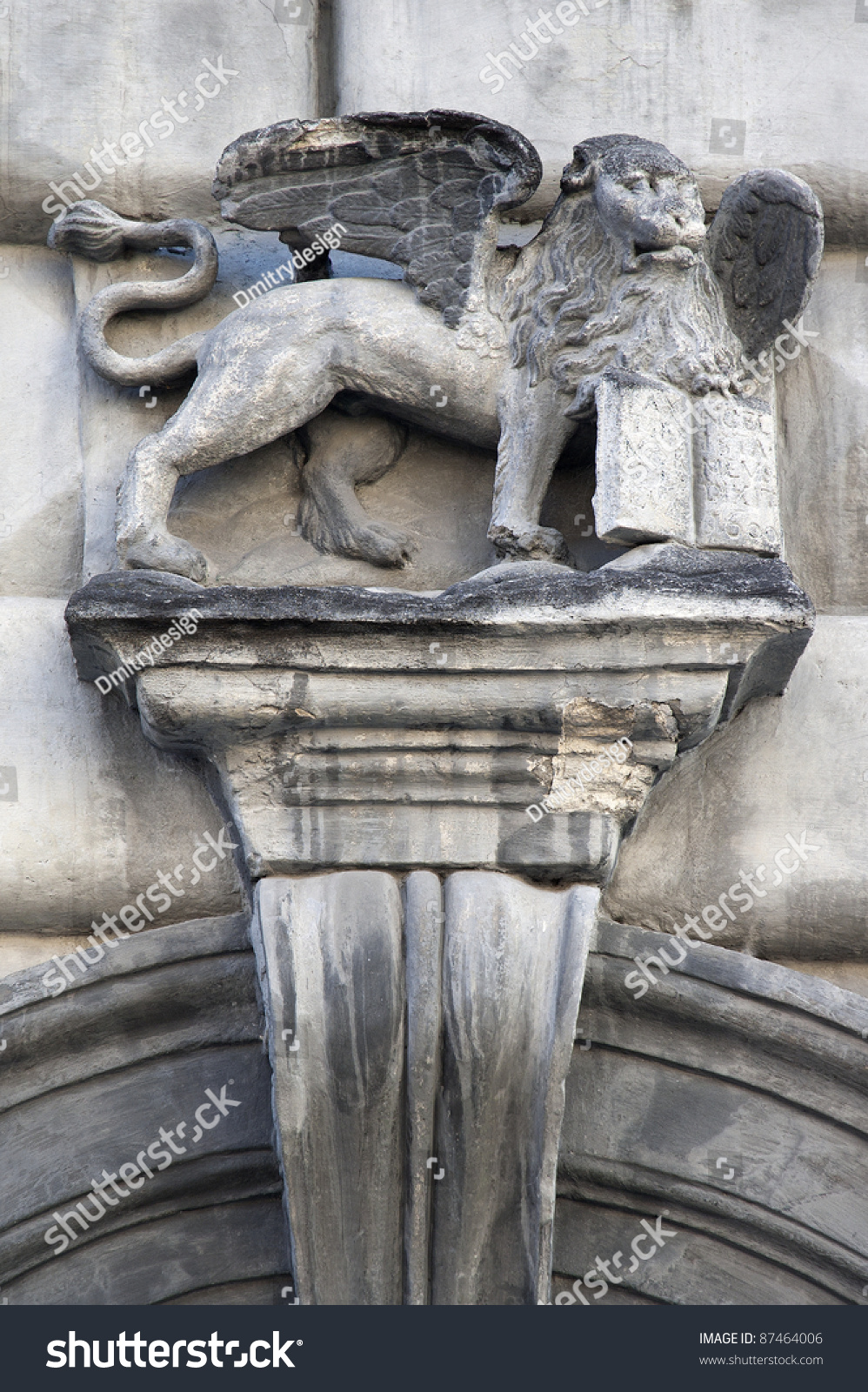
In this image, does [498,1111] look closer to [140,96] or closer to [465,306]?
[465,306]

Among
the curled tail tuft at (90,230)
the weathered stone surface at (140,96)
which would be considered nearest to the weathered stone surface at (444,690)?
the curled tail tuft at (90,230)

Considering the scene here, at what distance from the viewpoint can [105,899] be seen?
9.39 ft

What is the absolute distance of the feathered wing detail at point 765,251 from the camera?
2.92m

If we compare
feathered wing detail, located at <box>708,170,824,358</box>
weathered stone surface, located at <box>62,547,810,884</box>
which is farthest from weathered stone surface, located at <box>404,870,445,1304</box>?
feathered wing detail, located at <box>708,170,824,358</box>

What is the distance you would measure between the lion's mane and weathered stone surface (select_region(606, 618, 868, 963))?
61 centimetres

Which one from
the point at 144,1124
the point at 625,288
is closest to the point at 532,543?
the point at 625,288

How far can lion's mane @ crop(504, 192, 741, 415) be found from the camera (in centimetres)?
287

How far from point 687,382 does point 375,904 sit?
Answer: 1.07 m

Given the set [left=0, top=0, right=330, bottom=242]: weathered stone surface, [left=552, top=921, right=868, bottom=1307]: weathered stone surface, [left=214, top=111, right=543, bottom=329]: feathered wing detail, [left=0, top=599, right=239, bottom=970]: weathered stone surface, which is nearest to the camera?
[left=552, top=921, right=868, bottom=1307]: weathered stone surface

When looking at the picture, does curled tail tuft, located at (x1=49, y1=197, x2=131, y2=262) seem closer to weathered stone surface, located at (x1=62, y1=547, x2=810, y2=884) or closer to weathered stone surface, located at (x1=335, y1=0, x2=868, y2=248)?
weathered stone surface, located at (x1=335, y1=0, x2=868, y2=248)

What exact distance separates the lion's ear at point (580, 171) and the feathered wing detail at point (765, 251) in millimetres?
248

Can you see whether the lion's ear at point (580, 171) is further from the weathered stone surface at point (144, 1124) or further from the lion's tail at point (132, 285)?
the weathered stone surface at point (144, 1124)
